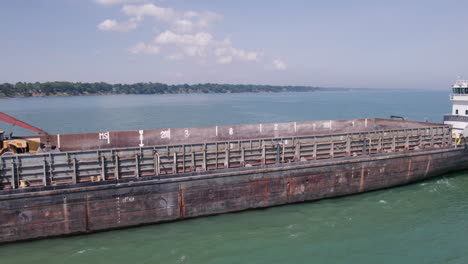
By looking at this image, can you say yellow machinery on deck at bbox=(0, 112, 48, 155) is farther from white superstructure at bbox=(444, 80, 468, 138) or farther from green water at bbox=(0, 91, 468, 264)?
white superstructure at bbox=(444, 80, 468, 138)

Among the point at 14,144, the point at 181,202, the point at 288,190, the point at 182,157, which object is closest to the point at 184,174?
the point at 182,157

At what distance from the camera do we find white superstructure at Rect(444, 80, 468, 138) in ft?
83.8

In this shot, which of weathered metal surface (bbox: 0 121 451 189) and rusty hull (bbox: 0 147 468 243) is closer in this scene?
rusty hull (bbox: 0 147 468 243)

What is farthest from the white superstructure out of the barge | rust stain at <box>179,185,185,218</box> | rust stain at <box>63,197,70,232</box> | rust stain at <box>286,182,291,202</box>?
rust stain at <box>63,197,70,232</box>

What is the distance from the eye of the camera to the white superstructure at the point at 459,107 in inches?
1005

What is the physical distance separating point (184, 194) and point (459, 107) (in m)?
25.0

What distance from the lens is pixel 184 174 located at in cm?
1501

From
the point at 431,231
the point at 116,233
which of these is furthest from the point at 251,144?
the point at 431,231

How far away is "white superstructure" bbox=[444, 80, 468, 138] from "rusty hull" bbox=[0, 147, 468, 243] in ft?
28.4

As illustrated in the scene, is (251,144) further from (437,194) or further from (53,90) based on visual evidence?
(53,90)

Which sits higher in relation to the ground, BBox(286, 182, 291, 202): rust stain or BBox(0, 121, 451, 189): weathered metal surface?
BBox(0, 121, 451, 189): weathered metal surface

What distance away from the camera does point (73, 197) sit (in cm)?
1341

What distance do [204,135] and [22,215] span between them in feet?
40.7

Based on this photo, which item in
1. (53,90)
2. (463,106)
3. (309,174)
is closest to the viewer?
(309,174)
